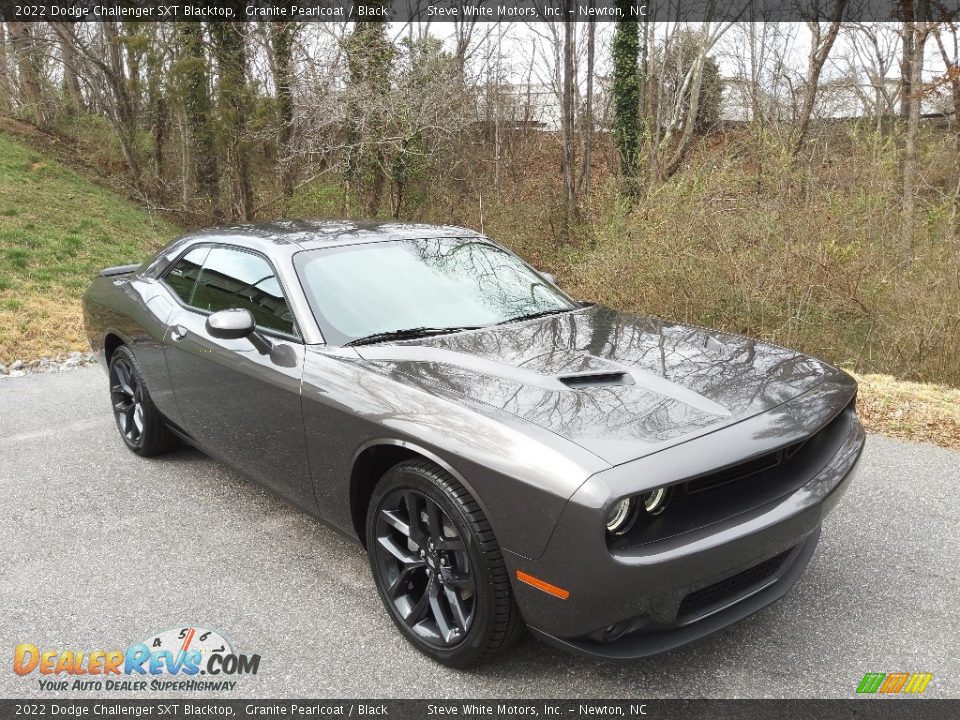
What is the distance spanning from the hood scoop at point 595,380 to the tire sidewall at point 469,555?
605 mm

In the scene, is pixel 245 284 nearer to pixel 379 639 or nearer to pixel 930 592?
pixel 379 639

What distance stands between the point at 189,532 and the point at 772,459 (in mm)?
2710

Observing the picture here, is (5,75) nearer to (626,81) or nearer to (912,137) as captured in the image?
(626,81)

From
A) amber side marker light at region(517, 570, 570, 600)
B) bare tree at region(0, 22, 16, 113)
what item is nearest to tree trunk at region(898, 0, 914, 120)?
amber side marker light at region(517, 570, 570, 600)

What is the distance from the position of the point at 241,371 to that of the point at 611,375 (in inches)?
66.4

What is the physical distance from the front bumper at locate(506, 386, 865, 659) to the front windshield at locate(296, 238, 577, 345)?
136 cm

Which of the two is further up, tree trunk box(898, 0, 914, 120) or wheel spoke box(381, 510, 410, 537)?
tree trunk box(898, 0, 914, 120)

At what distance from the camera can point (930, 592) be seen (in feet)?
9.61

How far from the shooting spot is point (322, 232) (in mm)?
3838

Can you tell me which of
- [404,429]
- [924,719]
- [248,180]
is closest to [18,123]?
[248,180]

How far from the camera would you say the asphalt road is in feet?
8.07

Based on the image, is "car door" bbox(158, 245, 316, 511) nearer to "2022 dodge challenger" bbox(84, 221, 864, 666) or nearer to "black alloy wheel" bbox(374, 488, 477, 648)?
"2022 dodge challenger" bbox(84, 221, 864, 666)

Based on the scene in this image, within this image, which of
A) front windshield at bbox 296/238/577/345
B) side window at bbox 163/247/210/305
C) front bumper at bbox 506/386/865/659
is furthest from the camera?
side window at bbox 163/247/210/305

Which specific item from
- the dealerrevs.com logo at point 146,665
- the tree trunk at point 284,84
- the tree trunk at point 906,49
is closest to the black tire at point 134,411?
the dealerrevs.com logo at point 146,665
